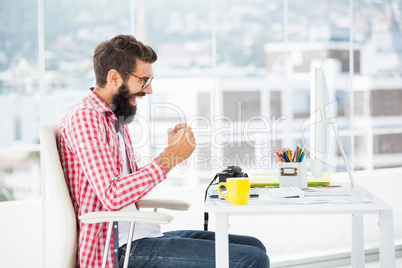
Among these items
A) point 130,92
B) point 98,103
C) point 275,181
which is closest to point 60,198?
point 98,103

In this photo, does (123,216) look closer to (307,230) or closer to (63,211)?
(63,211)

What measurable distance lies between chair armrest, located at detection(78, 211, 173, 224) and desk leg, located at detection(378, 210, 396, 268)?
0.61 metres

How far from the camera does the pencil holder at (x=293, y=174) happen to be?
193cm

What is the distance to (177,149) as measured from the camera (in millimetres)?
1688

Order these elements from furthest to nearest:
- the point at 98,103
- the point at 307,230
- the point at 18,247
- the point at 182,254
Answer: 1. the point at 18,247
2. the point at 307,230
3. the point at 98,103
4. the point at 182,254

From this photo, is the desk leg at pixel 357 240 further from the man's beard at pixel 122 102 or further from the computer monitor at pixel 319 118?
the man's beard at pixel 122 102

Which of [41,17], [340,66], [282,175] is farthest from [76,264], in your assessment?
[340,66]

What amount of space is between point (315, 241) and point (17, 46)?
9262mm

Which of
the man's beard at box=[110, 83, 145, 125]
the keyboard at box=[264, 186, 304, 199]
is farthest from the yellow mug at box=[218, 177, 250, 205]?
the man's beard at box=[110, 83, 145, 125]

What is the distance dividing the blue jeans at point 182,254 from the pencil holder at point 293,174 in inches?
12.9

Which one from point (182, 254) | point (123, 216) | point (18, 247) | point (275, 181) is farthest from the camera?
point (18, 247)

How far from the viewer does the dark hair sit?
1.81m

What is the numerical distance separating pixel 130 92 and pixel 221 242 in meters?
0.63

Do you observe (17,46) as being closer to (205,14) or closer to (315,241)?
(205,14)
